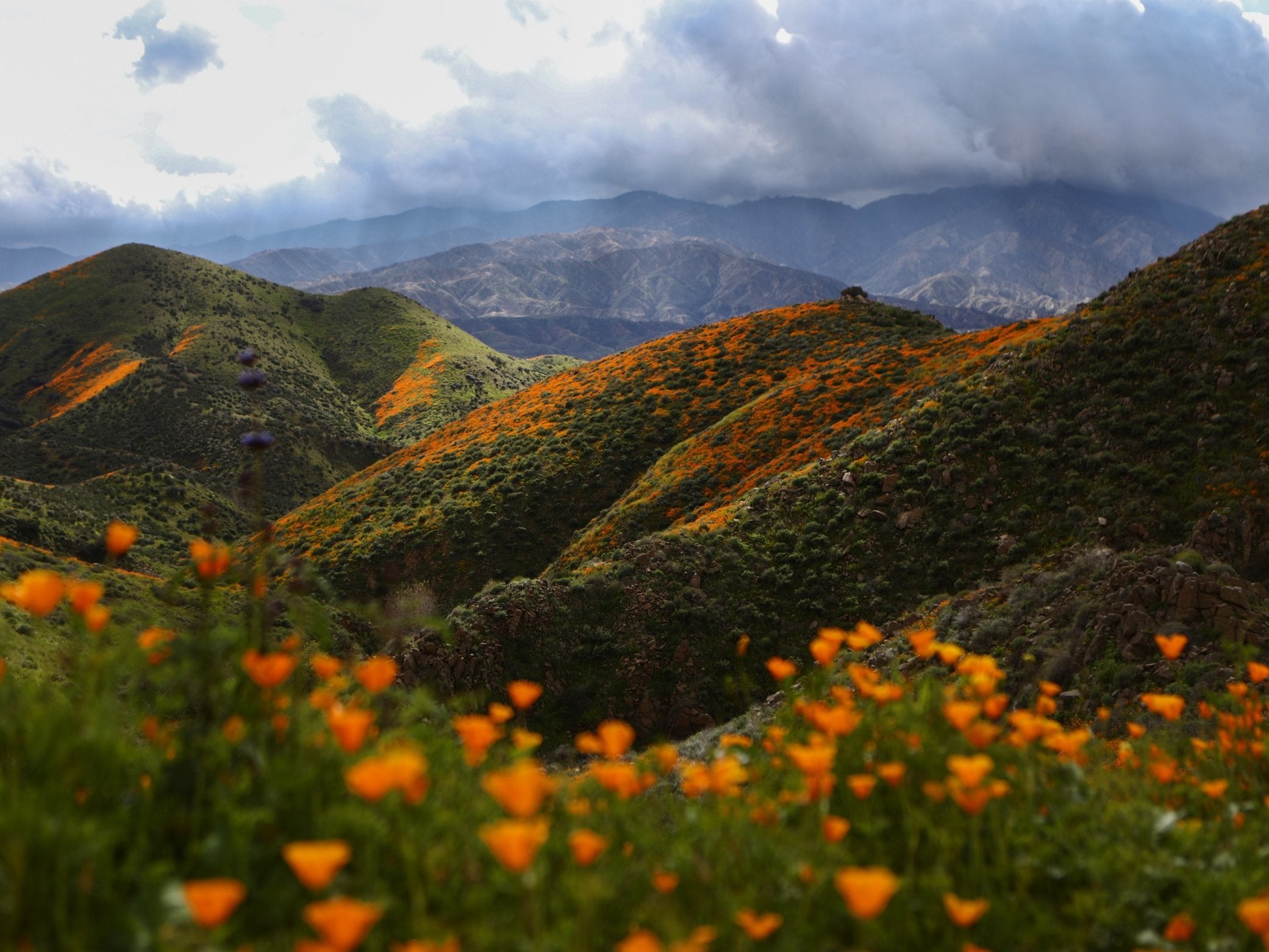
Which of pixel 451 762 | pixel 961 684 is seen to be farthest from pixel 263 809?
pixel 961 684

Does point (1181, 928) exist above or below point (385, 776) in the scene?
below

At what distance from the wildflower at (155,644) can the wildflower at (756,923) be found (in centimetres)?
182

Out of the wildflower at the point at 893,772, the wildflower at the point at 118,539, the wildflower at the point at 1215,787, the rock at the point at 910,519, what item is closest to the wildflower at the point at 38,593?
the wildflower at the point at 118,539

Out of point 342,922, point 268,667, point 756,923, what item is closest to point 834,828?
point 756,923

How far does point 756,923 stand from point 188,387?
75.7 m

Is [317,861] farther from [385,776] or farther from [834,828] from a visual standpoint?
[834,828]

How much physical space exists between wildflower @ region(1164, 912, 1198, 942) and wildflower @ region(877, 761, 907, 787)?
769 millimetres

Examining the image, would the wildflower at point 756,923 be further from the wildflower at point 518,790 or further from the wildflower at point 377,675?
the wildflower at point 377,675

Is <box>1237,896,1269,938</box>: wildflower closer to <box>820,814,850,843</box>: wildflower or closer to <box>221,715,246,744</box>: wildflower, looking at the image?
<box>820,814,850,843</box>: wildflower

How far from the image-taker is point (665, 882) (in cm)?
167

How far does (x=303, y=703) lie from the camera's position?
2.27 metres

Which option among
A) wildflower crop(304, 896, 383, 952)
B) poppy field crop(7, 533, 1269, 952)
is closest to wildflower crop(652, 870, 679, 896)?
poppy field crop(7, 533, 1269, 952)

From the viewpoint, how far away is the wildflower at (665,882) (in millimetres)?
1672

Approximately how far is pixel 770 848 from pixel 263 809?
1406 millimetres
